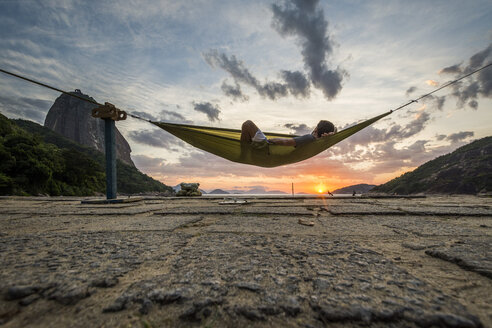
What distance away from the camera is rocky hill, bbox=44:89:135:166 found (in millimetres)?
72688

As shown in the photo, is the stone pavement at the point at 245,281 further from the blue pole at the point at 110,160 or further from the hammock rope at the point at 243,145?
the blue pole at the point at 110,160

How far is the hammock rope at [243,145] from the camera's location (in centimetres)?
287

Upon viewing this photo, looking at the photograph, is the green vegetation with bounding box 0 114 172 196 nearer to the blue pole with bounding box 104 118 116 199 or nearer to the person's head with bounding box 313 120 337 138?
the blue pole with bounding box 104 118 116 199

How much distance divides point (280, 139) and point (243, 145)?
0.51 m

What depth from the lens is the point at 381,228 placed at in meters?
1.13

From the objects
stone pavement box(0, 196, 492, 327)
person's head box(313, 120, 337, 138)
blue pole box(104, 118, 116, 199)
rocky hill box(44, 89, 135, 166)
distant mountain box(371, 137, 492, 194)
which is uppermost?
rocky hill box(44, 89, 135, 166)

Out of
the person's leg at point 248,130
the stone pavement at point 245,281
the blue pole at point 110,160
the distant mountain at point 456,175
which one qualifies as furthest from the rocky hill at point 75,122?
the stone pavement at point 245,281

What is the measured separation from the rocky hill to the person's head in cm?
8037

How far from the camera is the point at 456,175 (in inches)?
1089

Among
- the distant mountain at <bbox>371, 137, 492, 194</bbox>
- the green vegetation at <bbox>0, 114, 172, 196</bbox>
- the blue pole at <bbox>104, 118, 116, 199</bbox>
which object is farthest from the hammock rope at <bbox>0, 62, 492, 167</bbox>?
the distant mountain at <bbox>371, 137, 492, 194</bbox>

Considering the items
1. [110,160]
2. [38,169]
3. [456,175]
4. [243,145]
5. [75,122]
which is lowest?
[110,160]

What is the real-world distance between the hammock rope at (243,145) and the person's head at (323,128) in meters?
0.12

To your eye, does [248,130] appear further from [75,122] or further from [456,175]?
[75,122]

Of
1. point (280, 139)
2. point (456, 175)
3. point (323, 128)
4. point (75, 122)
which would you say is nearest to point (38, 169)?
point (280, 139)
